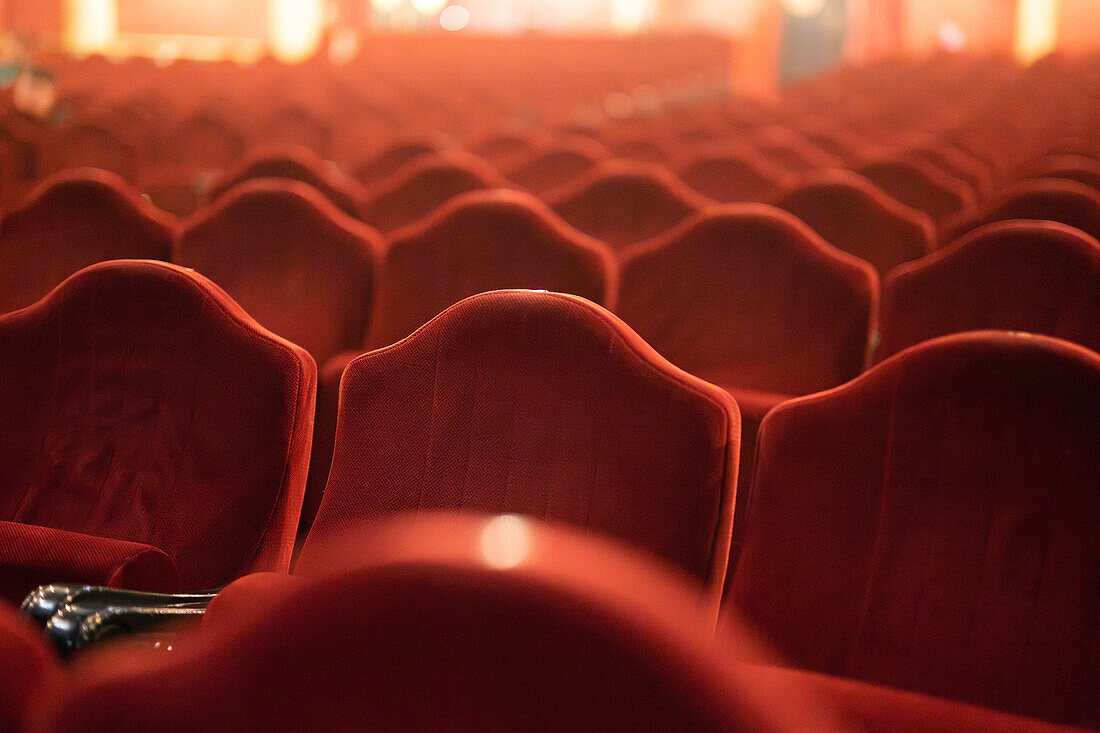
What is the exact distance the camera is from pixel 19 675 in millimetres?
634

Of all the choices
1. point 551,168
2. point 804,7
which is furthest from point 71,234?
point 804,7

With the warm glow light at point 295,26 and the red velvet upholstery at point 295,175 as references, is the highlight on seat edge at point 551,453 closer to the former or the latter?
the red velvet upholstery at point 295,175

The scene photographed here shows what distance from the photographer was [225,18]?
15953mm

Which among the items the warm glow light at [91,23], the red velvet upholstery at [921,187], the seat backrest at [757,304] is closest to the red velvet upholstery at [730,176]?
the red velvet upholstery at [921,187]

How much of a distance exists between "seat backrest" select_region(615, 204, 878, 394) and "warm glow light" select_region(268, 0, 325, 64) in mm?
15115

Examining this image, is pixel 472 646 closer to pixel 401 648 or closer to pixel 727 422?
pixel 401 648

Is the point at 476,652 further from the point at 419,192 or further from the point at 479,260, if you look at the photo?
the point at 419,192

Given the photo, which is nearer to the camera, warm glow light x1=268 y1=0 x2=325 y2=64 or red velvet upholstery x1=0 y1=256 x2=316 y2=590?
red velvet upholstery x1=0 y1=256 x2=316 y2=590

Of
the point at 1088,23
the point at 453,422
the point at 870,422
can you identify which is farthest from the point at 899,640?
the point at 1088,23

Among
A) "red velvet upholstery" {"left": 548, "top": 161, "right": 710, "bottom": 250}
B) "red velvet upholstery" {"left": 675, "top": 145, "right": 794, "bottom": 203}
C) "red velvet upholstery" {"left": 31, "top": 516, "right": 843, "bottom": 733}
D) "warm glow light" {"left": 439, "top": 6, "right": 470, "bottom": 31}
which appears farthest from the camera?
"warm glow light" {"left": 439, "top": 6, "right": 470, "bottom": 31}

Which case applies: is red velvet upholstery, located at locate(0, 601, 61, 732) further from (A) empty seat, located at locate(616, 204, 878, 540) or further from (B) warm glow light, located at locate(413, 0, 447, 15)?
(B) warm glow light, located at locate(413, 0, 447, 15)

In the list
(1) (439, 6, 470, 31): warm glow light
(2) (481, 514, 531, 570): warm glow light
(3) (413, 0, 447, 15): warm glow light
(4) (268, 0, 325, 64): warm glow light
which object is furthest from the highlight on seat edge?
(1) (439, 6, 470, 31): warm glow light

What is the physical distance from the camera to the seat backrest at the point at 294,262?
2385 mm

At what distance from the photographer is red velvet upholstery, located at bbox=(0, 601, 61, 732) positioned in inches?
24.8
